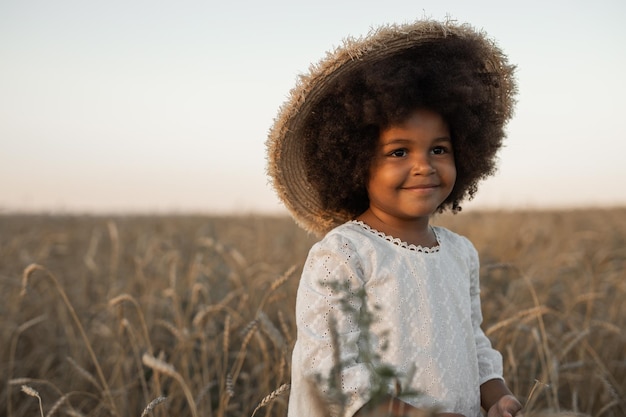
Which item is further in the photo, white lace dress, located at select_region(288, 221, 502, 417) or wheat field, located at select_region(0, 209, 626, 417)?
wheat field, located at select_region(0, 209, 626, 417)

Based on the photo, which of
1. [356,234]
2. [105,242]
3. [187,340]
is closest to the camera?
[356,234]

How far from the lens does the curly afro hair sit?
5.85 feet

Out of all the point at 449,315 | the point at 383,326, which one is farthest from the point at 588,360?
the point at 383,326

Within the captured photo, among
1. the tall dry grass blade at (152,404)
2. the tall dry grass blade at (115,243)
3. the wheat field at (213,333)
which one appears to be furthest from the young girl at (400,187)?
the tall dry grass blade at (115,243)

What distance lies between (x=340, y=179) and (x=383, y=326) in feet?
1.51

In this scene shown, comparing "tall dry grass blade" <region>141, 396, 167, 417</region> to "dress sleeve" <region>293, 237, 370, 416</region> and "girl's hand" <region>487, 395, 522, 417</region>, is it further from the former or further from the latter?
"girl's hand" <region>487, 395, 522, 417</region>

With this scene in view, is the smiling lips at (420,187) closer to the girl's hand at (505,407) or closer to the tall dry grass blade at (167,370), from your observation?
the girl's hand at (505,407)

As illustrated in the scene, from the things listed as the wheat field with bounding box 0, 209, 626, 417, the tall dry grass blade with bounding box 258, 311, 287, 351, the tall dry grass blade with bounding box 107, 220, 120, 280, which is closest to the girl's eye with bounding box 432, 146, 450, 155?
the wheat field with bounding box 0, 209, 626, 417

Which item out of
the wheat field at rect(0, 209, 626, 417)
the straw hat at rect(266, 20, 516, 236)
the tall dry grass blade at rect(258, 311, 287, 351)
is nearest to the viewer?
the straw hat at rect(266, 20, 516, 236)

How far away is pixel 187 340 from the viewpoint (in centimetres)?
257

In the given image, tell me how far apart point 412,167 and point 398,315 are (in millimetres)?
387

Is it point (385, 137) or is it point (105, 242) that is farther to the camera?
point (105, 242)

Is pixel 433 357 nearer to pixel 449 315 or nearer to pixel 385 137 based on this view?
pixel 449 315

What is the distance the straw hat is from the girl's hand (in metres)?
0.68
